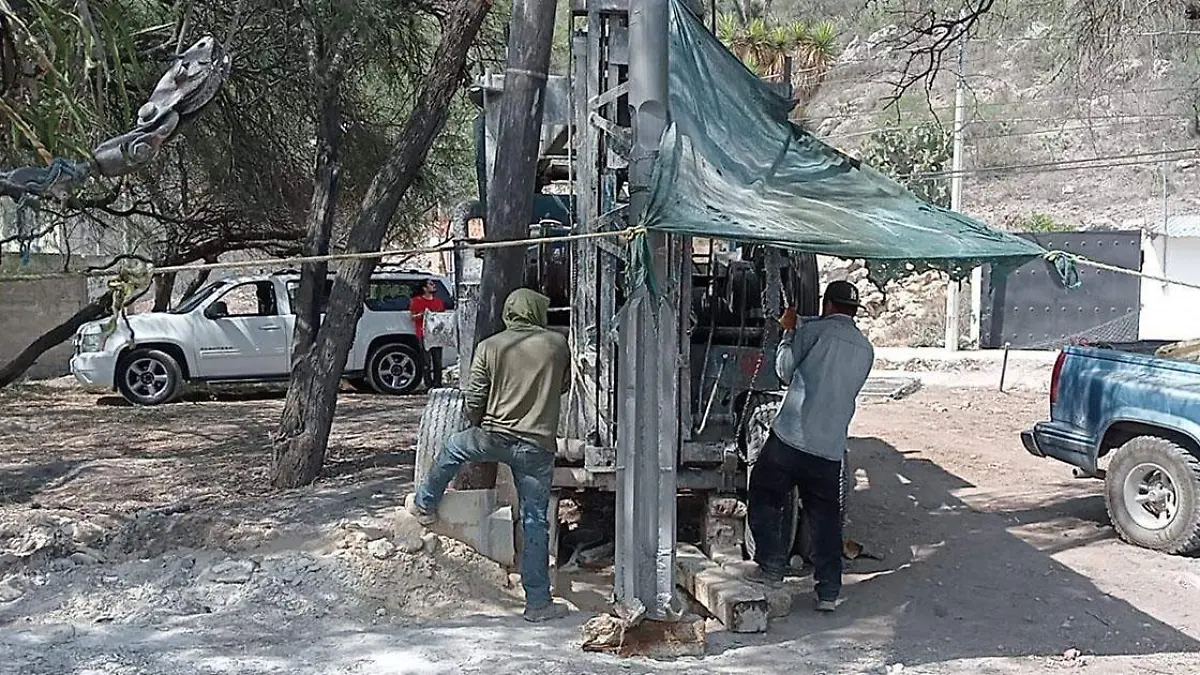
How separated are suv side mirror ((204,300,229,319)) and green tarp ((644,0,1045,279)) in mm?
11102

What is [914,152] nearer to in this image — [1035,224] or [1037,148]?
[1035,224]

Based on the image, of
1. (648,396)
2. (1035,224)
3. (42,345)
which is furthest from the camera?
(1035,224)

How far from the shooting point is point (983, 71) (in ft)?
147

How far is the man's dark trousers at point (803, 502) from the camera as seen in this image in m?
6.70

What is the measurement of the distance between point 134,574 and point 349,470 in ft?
11.8

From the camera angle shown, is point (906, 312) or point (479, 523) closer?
point (479, 523)

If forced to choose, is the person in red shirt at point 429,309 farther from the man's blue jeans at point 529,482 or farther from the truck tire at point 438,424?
the man's blue jeans at point 529,482

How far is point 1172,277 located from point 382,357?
1452cm

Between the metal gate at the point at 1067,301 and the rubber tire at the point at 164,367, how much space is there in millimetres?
14869

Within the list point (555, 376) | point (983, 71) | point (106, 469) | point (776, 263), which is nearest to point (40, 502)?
point (106, 469)

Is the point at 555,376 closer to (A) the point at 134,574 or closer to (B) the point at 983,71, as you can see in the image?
(A) the point at 134,574

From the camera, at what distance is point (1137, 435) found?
28.1 ft

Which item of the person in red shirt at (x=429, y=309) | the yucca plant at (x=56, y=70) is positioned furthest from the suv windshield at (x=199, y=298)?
the yucca plant at (x=56, y=70)

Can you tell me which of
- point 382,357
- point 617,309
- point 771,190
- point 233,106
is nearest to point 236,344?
point 382,357
